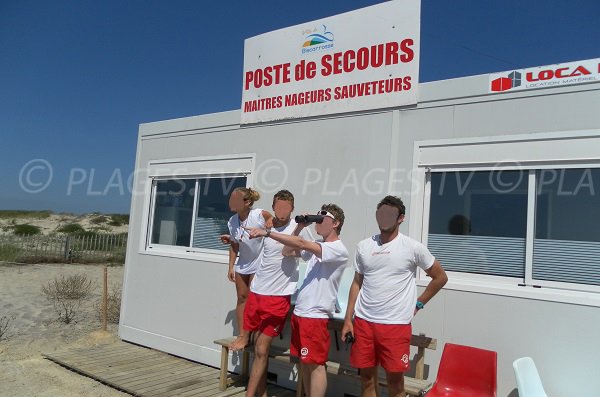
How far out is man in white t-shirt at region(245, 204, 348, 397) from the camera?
12.4 ft

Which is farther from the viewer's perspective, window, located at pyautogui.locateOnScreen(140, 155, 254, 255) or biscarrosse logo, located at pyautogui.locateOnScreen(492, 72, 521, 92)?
window, located at pyautogui.locateOnScreen(140, 155, 254, 255)

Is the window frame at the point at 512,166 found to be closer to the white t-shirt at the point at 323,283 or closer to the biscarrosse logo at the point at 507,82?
the biscarrosse logo at the point at 507,82

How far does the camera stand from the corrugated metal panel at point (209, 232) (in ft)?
20.5

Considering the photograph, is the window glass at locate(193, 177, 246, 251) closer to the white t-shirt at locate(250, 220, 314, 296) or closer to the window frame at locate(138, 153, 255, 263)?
the window frame at locate(138, 153, 255, 263)

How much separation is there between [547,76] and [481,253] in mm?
1551

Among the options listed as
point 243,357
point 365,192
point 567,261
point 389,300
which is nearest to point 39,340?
point 243,357

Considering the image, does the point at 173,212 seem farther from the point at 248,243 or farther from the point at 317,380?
the point at 317,380

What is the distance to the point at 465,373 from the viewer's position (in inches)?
155

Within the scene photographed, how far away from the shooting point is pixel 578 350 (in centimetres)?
371

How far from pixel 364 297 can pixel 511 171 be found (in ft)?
5.66

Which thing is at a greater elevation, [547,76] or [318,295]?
[547,76]

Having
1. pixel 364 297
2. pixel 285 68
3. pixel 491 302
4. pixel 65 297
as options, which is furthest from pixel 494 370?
pixel 65 297

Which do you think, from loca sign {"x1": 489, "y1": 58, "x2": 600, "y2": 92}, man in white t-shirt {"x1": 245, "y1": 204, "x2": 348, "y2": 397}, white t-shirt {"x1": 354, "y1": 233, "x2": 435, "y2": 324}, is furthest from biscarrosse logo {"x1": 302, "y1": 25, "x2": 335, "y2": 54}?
white t-shirt {"x1": 354, "y1": 233, "x2": 435, "y2": 324}

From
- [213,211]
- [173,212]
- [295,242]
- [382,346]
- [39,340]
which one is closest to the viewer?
[382,346]
